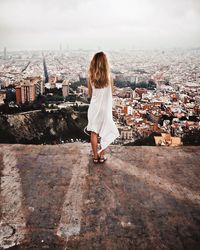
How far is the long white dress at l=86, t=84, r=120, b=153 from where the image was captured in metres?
2.04

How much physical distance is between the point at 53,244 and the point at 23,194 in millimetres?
475

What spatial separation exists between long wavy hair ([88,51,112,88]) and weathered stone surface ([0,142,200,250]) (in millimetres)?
565

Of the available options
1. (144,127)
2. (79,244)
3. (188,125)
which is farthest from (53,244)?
(144,127)

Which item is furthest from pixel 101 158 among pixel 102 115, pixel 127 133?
pixel 127 133

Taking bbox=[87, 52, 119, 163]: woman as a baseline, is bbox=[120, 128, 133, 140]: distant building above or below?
below

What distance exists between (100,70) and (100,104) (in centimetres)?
25

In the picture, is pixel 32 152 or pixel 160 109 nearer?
pixel 32 152

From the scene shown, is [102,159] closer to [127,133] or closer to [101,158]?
[101,158]

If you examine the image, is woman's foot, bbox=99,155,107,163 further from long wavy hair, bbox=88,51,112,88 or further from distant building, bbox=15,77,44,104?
distant building, bbox=15,77,44,104

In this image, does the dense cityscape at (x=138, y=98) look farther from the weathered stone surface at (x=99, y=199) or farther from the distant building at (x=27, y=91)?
the weathered stone surface at (x=99, y=199)

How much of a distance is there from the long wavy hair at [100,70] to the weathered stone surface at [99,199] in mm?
565

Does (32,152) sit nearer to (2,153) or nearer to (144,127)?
(2,153)

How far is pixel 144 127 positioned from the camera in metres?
19.8

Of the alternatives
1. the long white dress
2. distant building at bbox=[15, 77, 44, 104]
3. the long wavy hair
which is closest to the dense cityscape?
distant building at bbox=[15, 77, 44, 104]
